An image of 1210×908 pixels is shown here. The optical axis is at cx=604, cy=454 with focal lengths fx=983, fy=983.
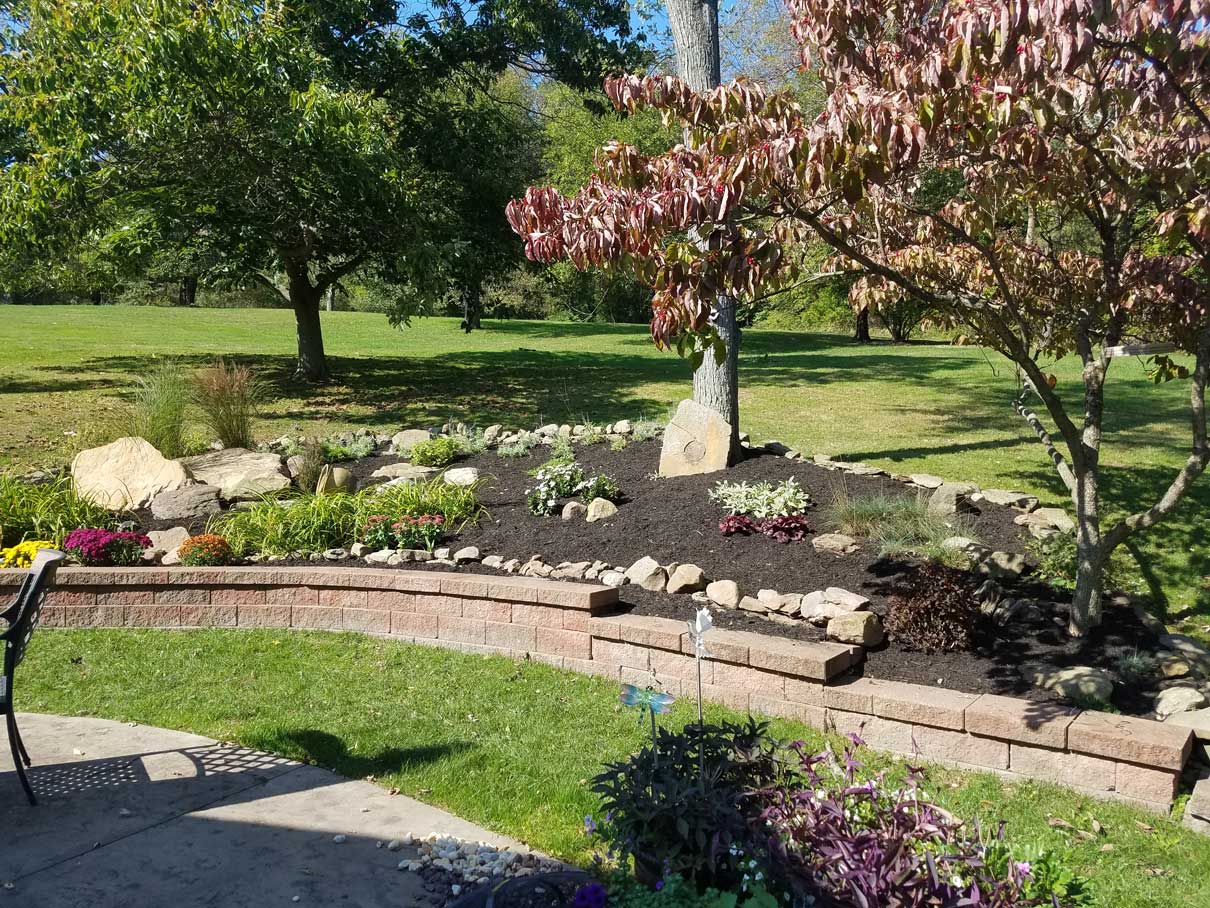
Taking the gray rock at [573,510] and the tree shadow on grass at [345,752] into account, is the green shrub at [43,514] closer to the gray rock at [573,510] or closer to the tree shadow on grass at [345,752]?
the gray rock at [573,510]

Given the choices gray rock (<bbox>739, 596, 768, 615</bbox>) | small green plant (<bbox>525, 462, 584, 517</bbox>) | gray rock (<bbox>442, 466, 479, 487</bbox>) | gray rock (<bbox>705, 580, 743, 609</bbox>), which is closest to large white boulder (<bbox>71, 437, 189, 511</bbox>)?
gray rock (<bbox>442, 466, 479, 487</bbox>)

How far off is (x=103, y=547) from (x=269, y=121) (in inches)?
232

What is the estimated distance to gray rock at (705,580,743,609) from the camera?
556 centimetres

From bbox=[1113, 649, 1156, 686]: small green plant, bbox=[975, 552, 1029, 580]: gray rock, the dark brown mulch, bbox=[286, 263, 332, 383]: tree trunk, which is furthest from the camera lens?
bbox=[286, 263, 332, 383]: tree trunk

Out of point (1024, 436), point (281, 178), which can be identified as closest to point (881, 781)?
point (1024, 436)

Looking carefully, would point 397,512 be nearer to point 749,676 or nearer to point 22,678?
point 22,678

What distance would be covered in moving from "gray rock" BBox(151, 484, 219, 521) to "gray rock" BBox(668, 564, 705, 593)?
152 inches

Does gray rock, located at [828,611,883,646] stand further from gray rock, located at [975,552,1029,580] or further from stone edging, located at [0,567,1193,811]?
gray rock, located at [975,552,1029,580]

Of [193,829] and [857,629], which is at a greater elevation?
[857,629]

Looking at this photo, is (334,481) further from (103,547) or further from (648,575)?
(648,575)

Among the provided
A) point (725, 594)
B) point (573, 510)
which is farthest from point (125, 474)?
point (725, 594)

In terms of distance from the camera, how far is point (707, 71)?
27.9ft

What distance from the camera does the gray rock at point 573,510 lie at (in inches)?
278

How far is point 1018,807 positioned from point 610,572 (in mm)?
2796
